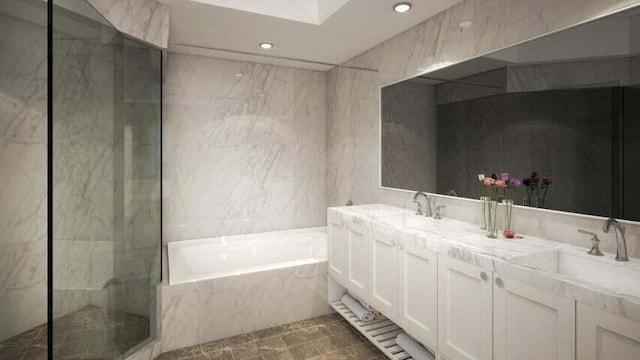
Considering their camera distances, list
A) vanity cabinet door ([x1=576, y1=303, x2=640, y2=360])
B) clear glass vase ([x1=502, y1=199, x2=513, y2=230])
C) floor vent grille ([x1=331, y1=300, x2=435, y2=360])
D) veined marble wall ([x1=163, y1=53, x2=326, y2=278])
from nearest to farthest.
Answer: vanity cabinet door ([x1=576, y1=303, x2=640, y2=360]) < clear glass vase ([x1=502, y1=199, x2=513, y2=230]) < floor vent grille ([x1=331, y1=300, x2=435, y2=360]) < veined marble wall ([x1=163, y1=53, x2=326, y2=278])

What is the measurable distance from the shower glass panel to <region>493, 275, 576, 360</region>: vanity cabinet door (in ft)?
6.51

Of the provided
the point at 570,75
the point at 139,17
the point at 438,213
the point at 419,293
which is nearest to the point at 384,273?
the point at 419,293

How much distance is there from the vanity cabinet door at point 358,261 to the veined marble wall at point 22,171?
6.50 feet

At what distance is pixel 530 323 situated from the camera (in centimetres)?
131

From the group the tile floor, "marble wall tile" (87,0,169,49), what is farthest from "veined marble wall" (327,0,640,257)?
the tile floor

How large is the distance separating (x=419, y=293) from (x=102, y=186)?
1.91 m

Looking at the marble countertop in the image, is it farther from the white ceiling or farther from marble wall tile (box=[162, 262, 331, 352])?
the white ceiling

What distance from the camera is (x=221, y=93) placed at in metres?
3.55

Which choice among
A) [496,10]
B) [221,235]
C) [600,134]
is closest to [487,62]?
[496,10]

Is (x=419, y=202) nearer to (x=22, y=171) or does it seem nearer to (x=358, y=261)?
(x=358, y=261)

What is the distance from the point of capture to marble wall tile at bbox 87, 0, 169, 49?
2037 mm

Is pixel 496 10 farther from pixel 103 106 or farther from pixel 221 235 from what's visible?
pixel 221 235

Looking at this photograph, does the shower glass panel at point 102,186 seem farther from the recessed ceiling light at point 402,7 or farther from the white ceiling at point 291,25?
the recessed ceiling light at point 402,7

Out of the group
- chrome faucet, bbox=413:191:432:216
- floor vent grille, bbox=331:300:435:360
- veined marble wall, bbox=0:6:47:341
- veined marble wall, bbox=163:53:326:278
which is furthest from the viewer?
veined marble wall, bbox=163:53:326:278
